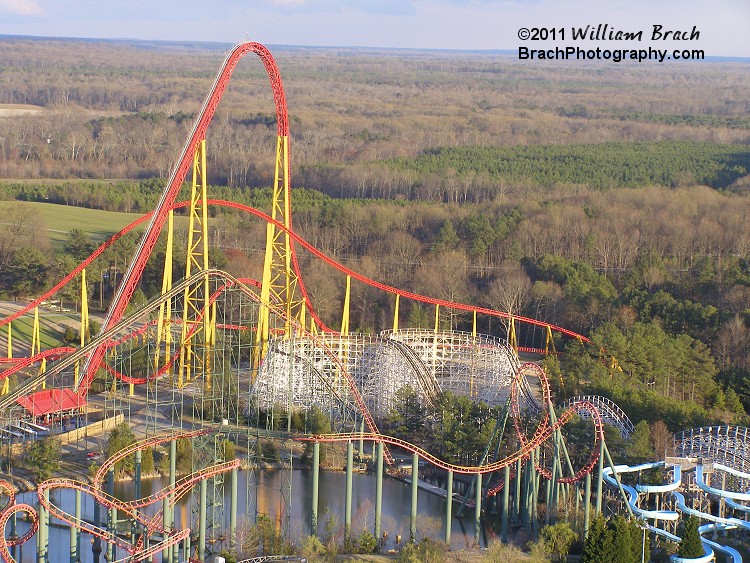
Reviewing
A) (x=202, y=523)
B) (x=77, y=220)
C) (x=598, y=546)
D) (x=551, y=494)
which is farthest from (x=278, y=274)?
(x=77, y=220)

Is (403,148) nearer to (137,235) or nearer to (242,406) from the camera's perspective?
(137,235)

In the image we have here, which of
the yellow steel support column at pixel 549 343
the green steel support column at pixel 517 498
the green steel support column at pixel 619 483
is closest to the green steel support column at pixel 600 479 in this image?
the green steel support column at pixel 619 483

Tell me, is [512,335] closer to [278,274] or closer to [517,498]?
[278,274]

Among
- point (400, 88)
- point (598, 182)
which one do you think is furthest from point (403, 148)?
point (400, 88)

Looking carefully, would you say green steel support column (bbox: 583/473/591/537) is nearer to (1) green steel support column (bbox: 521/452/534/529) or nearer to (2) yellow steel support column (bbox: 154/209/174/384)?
(1) green steel support column (bbox: 521/452/534/529)

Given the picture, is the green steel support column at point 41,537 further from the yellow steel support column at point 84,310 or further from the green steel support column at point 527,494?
the yellow steel support column at point 84,310

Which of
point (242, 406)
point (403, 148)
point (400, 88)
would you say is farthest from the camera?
point (400, 88)
